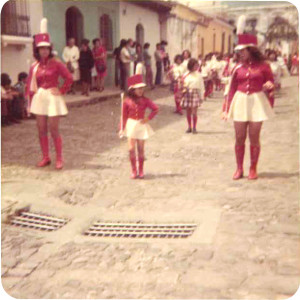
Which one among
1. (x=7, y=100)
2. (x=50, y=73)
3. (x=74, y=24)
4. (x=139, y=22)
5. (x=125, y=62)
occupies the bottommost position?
(x=7, y=100)

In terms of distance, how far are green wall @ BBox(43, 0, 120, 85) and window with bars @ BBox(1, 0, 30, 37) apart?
21.0 inches

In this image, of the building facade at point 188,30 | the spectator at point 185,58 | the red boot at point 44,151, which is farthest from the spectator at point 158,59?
the red boot at point 44,151

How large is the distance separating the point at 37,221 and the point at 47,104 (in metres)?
1.78

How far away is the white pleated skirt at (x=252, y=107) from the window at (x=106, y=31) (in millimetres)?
7163

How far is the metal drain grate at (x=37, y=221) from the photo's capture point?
4234 mm

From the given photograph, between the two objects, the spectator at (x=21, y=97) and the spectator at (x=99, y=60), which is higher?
the spectator at (x=99, y=60)

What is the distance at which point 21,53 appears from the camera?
11148 mm

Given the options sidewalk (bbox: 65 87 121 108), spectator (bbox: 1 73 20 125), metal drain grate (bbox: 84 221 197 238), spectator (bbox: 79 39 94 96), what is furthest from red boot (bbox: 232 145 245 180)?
spectator (bbox: 79 39 94 96)

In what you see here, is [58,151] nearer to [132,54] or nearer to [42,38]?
[42,38]

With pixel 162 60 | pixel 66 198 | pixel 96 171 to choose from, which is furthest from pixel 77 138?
pixel 162 60

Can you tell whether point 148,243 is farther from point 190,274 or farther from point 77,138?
point 77,138

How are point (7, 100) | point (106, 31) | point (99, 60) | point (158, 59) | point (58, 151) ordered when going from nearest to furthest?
point (58, 151) → point (7, 100) → point (99, 60) → point (106, 31) → point (158, 59)

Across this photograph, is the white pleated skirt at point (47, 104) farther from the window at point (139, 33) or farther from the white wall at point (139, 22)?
the window at point (139, 33)

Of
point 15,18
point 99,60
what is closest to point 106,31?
point 99,60
